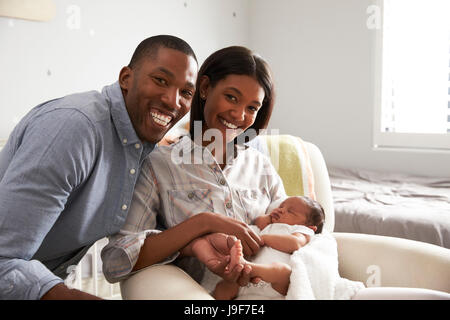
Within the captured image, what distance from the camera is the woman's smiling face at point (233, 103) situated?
1.15m

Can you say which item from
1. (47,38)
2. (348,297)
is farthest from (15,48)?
(348,297)

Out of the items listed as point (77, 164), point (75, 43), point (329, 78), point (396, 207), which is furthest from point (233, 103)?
point (329, 78)

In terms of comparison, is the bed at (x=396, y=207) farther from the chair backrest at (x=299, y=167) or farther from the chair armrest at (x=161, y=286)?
the chair armrest at (x=161, y=286)

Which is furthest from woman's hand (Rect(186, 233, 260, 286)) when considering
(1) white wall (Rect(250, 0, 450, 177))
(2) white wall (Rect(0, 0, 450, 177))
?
(1) white wall (Rect(250, 0, 450, 177))

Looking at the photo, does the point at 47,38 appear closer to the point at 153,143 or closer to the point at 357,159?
the point at 153,143

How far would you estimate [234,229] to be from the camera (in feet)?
3.37

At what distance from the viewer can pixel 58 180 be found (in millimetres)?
848

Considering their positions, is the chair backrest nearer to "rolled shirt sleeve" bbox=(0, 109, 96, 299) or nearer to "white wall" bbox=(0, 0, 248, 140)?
"rolled shirt sleeve" bbox=(0, 109, 96, 299)

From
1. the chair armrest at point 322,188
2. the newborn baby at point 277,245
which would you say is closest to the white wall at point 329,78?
the chair armrest at point 322,188

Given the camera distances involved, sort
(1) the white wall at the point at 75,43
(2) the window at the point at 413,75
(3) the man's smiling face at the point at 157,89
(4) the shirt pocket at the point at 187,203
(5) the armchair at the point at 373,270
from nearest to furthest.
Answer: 1. (5) the armchair at the point at 373,270
2. (3) the man's smiling face at the point at 157,89
3. (4) the shirt pocket at the point at 187,203
4. (1) the white wall at the point at 75,43
5. (2) the window at the point at 413,75

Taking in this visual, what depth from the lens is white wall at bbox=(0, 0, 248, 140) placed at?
7.30 ft

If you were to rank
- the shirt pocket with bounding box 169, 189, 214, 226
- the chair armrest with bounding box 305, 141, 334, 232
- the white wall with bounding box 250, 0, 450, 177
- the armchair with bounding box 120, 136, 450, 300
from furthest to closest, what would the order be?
1. the white wall with bounding box 250, 0, 450, 177
2. the chair armrest with bounding box 305, 141, 334, 232
3. the shirt pocket with bounding box 169, 189, 214, 226
4. the armchair with bounding box 120, 136, 450, 300

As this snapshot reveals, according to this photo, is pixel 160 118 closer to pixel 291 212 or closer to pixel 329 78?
pixel 291 212

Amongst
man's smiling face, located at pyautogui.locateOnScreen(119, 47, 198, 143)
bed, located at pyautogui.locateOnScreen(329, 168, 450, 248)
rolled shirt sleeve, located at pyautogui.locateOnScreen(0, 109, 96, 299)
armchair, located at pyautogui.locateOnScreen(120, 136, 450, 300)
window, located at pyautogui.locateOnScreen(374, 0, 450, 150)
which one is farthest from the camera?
window, located at pyautogui.locateOnScreen(374, 0, 450, 150)
